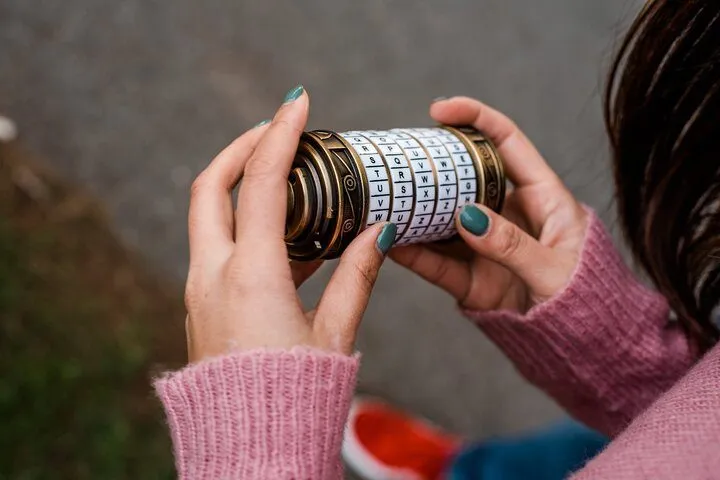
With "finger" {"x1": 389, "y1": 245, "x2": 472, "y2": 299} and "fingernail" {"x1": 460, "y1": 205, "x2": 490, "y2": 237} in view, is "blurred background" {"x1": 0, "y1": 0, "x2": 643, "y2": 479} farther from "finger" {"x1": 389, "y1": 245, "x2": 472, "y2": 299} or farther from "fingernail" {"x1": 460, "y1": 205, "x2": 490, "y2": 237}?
"fingernail" {"x1": 460, "y1": 205, "x2": 490, "y2": 237}

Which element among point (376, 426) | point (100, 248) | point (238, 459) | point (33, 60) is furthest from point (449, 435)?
point (33, 60)

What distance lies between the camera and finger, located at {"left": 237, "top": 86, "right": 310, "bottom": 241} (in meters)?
0.48

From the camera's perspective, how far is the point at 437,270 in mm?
677

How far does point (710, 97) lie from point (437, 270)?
26cm

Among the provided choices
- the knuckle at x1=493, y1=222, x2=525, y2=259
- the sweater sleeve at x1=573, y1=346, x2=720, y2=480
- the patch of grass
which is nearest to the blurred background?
the patch of grass

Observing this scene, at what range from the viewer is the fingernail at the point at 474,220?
553 millimetres

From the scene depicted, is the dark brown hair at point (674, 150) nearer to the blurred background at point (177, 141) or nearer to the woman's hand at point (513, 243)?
the woman's hand at point (513, 243)

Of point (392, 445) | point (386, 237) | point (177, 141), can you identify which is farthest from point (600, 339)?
point (177, 141)

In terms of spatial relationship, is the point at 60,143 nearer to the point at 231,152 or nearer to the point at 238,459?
the point at 231,152

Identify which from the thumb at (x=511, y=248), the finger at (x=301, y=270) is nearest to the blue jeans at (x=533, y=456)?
the thumb at (x=511, y=248)

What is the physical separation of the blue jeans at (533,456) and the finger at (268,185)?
0.49 meters

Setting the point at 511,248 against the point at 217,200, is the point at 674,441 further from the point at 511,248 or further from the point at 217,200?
the point at 217,200

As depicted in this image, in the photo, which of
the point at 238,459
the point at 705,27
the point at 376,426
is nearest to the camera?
the point at 238,459

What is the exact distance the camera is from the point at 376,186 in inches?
19.6
